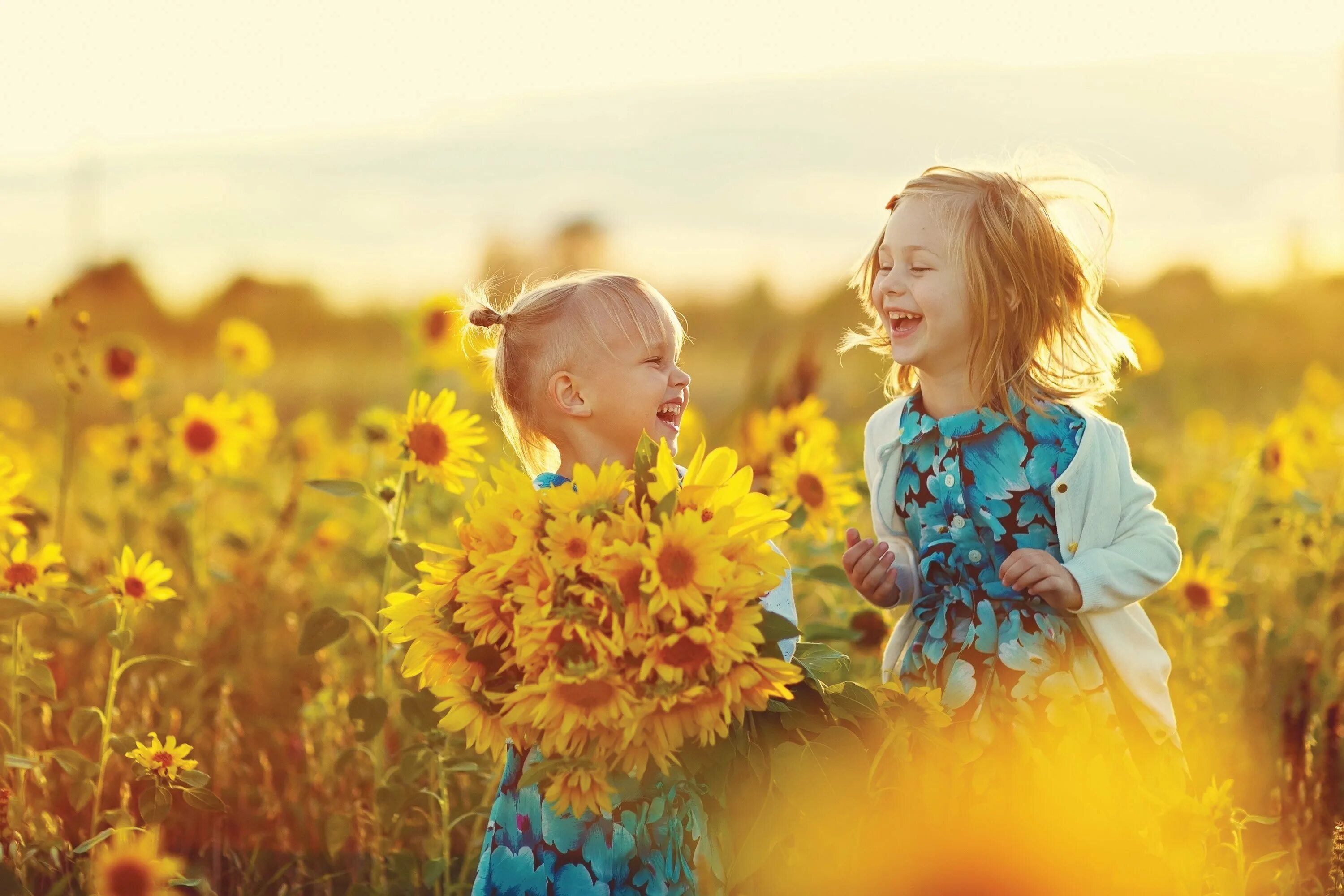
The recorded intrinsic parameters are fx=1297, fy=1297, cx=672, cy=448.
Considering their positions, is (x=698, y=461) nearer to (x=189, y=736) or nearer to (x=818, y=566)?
(x=818, y=566)

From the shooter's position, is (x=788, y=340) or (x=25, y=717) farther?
(x=788, y=340)

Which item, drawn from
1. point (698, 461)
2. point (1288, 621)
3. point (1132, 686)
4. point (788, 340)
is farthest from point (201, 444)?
point (1288, 621)

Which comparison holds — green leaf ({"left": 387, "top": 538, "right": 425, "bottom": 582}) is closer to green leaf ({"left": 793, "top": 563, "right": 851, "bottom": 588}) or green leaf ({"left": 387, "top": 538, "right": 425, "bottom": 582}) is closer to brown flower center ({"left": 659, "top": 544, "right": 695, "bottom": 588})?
→ brown flower center ({"left": 659, "top": 544, "right": 695, "bottom": 588})

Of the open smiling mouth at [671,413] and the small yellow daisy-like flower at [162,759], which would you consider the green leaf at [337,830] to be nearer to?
the small yellow daisy-like flower at [162,759]

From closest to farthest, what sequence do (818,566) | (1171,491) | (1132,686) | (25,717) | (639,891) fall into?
(639,891) < (1132,686) < (818,566) < (25,717) < (1171,491)

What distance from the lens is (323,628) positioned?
2432mm

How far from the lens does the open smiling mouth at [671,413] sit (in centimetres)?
220

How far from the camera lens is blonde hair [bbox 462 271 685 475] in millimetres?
2199

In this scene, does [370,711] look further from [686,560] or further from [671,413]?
[686,560]

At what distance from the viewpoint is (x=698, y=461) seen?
6.00 ft

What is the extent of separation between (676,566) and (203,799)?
1.02 metres

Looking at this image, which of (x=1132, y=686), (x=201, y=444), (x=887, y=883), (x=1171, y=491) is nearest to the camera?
(x=887, y=883)

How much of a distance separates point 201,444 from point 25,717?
0.96 meters

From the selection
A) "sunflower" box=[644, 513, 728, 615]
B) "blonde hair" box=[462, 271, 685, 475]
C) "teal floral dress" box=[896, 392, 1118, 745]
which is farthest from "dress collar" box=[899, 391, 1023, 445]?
"sunflower" box=[644, 513, 728, 615]
